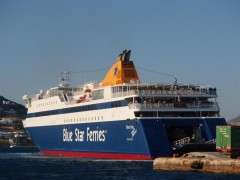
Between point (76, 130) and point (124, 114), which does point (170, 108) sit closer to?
point (124, 114)

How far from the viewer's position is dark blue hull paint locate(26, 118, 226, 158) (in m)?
48.4

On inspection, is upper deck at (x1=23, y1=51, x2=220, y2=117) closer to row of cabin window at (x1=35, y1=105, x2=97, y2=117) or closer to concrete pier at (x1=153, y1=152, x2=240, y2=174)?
row of cabin window at (x1=35, y1=105, x2=97, y2=117)

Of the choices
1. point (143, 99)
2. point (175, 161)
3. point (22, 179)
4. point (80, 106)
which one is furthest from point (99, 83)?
point (22, 179)

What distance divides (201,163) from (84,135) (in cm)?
1790

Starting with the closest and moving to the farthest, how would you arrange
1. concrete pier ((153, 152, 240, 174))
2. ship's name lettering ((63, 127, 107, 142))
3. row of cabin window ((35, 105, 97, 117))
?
concrete pier ((153, 152, 240, 174))
ship's name lettering ((63, 127, 107, 142))
row of cabin window ((35, 105, 97, 117))

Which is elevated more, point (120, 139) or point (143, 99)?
point (143, 99)

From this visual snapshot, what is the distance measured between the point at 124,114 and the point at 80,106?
9.59 metres

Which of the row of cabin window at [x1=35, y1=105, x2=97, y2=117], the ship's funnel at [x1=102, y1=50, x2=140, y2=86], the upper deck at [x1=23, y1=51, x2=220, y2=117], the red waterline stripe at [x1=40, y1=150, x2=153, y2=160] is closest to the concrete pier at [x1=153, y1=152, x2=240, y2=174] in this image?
the red waterline stripe at [x1=40, y1=150, x2=153, y2=160]

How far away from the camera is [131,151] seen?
165ft

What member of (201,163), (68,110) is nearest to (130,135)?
(201,163)

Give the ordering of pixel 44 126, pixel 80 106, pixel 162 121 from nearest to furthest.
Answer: pixel 162 121 < pixel 80 106 < pixel 44 126

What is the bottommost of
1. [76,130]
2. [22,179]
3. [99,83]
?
[22,179]

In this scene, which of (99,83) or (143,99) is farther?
(99,83)

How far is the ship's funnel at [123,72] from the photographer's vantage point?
56.4m
